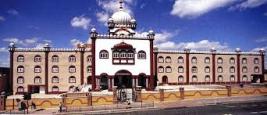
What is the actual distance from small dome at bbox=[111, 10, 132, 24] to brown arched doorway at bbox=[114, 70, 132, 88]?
11.0 m

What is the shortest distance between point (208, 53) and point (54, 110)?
114 ft

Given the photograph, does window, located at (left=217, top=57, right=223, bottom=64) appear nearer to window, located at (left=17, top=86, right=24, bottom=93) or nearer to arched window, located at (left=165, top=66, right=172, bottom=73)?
arched window, located at (left=165, top=66, right=172, bottom=73)

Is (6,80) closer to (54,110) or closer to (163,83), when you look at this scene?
(54,110)

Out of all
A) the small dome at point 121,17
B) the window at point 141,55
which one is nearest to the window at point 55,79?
the small dome at point 121,17

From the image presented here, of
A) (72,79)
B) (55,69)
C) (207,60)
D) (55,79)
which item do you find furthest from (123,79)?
(207,60)

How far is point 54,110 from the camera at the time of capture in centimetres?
3616

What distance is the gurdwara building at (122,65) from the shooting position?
49.2 meters

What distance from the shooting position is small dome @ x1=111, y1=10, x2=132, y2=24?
56.8 metres

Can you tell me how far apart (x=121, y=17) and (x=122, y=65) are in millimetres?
11069

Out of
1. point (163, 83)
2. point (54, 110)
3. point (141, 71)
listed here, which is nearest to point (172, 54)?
point (163, 83)

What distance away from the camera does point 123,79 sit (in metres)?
50.6

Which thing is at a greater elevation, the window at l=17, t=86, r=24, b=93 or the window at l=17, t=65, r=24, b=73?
the window at l=17, t=65, r=24, b=73

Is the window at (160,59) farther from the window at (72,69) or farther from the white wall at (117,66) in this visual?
the window at (72,69)

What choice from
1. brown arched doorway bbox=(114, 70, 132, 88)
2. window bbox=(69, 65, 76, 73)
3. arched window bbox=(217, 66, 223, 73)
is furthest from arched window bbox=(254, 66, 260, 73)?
window bbox=(69, 65, 76, 73)
